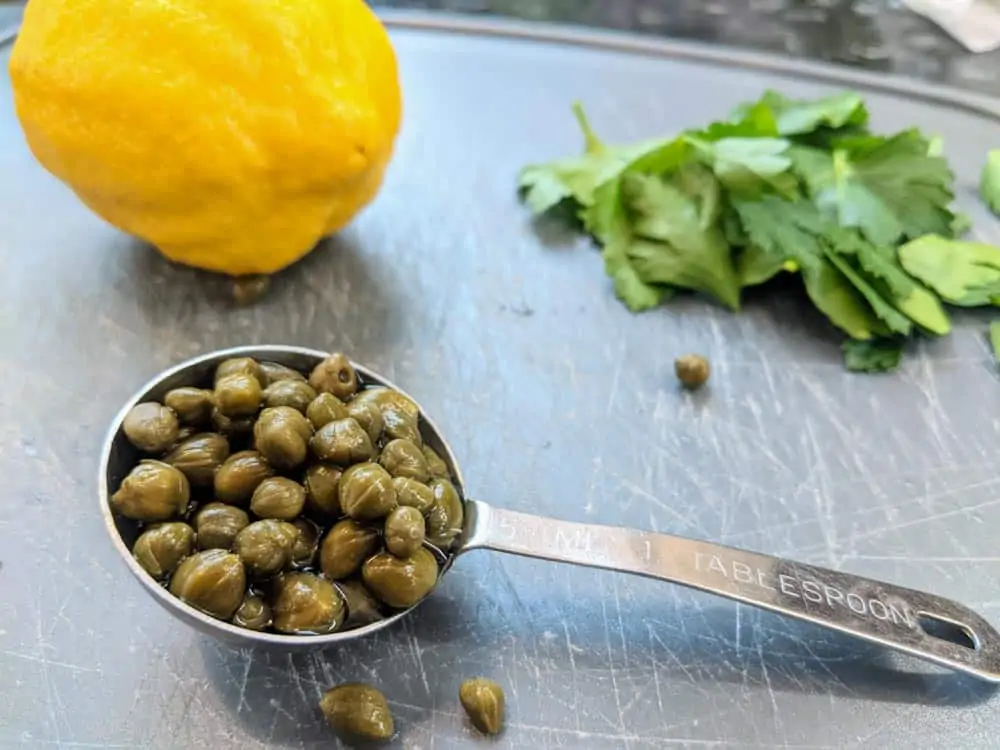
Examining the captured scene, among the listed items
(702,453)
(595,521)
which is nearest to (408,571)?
(595,521)

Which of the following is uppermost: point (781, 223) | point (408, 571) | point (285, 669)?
point (781, 223)

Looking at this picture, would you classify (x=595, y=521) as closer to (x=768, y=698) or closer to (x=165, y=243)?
(x=768, y=698)

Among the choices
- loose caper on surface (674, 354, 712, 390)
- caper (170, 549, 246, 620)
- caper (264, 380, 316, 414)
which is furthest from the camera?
loose caper on surface (674, 354, 712, 390)

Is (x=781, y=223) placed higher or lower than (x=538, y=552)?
higher

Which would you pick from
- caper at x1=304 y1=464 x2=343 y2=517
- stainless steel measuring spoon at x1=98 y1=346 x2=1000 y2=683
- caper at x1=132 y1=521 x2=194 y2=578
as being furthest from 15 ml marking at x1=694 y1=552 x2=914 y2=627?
caper at x1=132 y1=521 x2=194 y2=578

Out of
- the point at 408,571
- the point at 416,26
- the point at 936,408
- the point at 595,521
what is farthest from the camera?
the point at 416,26

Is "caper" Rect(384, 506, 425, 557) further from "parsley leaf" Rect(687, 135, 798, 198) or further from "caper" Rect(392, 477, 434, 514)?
"parsley leaf" Rect(687, 135, 798, 198)

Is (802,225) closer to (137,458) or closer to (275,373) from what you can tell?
(275,373)
